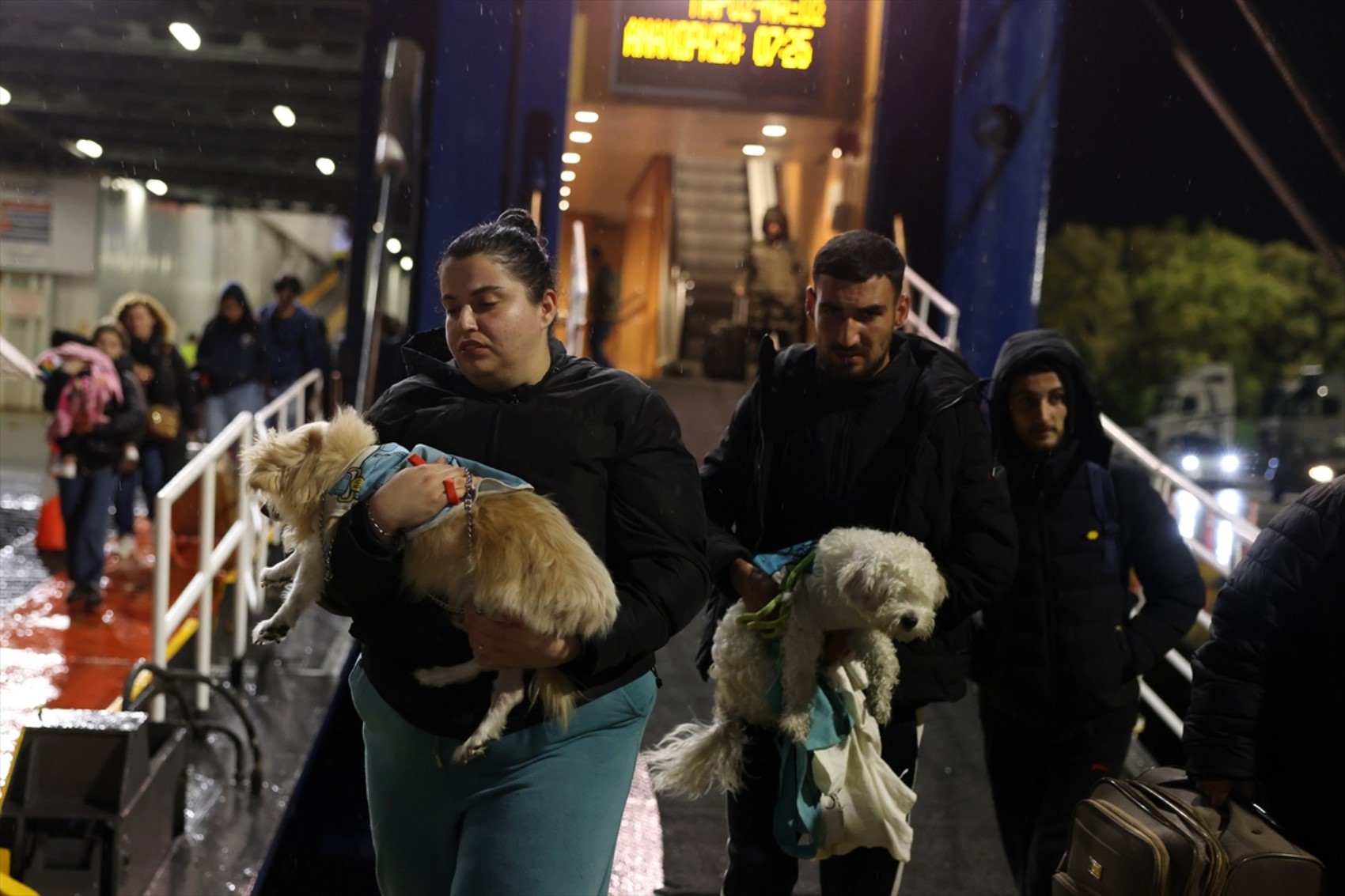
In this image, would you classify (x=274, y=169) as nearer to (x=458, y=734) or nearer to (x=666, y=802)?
(x=666, y=802)

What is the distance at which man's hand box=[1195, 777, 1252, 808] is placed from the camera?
92.4 inches

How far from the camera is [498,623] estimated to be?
190 cm

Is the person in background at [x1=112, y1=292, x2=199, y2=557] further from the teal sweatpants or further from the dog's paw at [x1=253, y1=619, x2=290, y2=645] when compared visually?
the teal sweatpants

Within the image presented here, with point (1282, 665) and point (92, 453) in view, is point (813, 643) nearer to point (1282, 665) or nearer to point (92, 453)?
point (1282, 665)

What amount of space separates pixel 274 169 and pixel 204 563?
562 inches

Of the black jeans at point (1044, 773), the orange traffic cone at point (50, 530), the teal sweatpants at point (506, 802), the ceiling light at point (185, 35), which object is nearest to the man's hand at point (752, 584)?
the teal sweatpants at point (506, 802)

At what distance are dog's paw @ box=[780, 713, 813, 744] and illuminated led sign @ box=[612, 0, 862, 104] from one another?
1.58m

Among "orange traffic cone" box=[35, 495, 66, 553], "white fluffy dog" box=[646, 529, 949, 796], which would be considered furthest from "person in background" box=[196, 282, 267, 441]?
"white fluffy dog" box=[646, 529, 949, 796]

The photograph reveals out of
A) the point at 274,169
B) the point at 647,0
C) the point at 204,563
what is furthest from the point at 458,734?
the point at 274,169

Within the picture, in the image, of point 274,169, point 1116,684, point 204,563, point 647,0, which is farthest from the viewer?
point 274,169

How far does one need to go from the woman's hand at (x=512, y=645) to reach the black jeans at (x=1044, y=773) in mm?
1542

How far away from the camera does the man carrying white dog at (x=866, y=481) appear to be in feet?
8.51

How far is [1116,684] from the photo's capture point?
2.95 m

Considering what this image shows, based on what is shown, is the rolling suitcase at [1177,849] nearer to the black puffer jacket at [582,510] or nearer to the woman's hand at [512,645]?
the black puffer jacket at [582,510]
